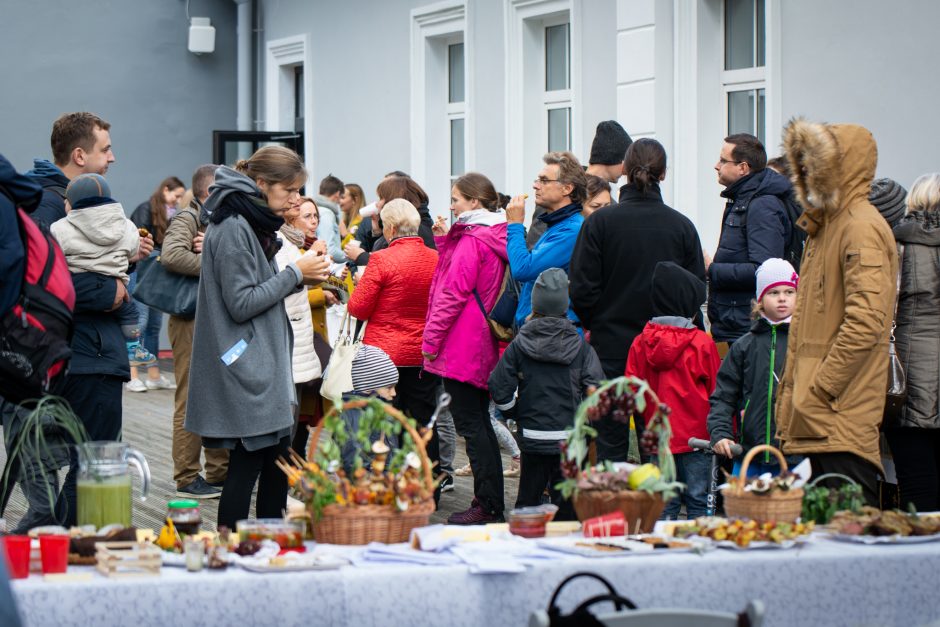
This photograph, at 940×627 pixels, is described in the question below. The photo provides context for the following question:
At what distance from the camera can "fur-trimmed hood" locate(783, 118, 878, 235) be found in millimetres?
4688

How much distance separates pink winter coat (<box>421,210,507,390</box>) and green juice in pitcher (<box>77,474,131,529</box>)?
2.94m

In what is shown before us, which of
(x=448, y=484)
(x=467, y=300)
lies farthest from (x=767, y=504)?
(x=448, y=484)

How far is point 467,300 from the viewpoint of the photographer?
Result: 6.90 meters

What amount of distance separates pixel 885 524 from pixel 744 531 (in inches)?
17.5

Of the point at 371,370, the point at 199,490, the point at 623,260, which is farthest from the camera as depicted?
the point at 199,490

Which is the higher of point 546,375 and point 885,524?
point 546,375

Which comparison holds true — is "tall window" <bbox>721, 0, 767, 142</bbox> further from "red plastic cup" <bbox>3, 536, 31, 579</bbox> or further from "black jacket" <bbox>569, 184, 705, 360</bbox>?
"red plastic cup" <bbox>3, 536, 31, 579</bbox>

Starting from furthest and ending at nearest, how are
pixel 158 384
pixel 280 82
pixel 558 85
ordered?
pixel 280 82 < pixel 158 384 < pixel 558 85

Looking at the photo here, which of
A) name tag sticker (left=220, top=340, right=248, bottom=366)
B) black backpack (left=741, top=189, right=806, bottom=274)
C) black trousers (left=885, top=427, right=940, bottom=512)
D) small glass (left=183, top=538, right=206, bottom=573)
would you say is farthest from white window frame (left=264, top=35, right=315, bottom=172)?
small glass (left=183, top=538, right=206, bottom=573)

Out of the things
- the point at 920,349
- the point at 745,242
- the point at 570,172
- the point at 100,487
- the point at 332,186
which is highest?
the point at 332,186

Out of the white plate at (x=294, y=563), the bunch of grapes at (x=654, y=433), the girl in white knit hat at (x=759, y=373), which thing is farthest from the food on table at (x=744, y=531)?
the girl in white knit hat at (x=759, y=373)

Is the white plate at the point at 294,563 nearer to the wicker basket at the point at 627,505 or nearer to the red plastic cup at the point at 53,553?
the red plastic cup at the point at 53,553

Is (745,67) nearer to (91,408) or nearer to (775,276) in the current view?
(775,276)

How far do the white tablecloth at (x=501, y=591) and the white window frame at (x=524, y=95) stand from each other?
814 cm
